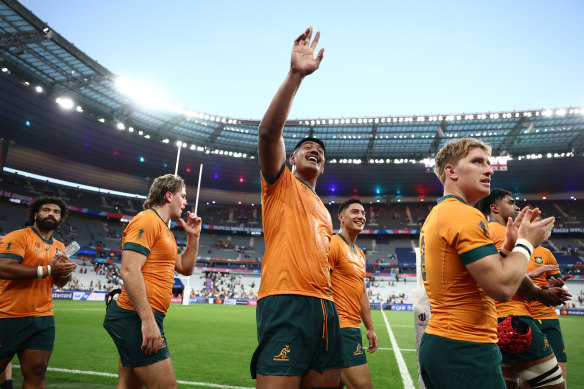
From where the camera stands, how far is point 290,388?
6.48 feet

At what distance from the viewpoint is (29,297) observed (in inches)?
153

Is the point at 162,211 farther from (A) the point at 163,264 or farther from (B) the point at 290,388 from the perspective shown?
(B) the point at 290,388

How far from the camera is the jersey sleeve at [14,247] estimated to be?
3893mm

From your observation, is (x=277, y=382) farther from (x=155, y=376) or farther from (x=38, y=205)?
(x=38, y=205)

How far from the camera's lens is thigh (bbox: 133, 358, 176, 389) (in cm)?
282

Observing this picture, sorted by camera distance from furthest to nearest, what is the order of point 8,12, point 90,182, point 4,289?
point 90,182, point 8,12, point 4,289

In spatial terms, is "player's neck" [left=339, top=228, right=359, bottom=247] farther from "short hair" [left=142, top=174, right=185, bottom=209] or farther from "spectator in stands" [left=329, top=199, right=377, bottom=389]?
"short hair" [left=142, top=174, right=185, bottom=209]

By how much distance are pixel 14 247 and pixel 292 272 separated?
3.48 metres

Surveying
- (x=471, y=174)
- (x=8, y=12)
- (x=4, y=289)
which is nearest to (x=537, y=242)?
(x=471, y=174)

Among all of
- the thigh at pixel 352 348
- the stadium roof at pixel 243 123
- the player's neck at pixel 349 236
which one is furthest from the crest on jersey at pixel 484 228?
the stadium roof at pixel 243 123

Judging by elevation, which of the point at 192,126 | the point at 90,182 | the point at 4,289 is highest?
the point at 192,126

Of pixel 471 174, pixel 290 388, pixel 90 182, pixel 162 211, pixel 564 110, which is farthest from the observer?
pixel 90 182

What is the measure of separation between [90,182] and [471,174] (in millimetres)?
53085

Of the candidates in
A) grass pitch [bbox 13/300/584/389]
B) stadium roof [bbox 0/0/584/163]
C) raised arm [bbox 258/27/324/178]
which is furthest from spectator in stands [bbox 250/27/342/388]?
stadium roof [bbox 0/0/584/163]
